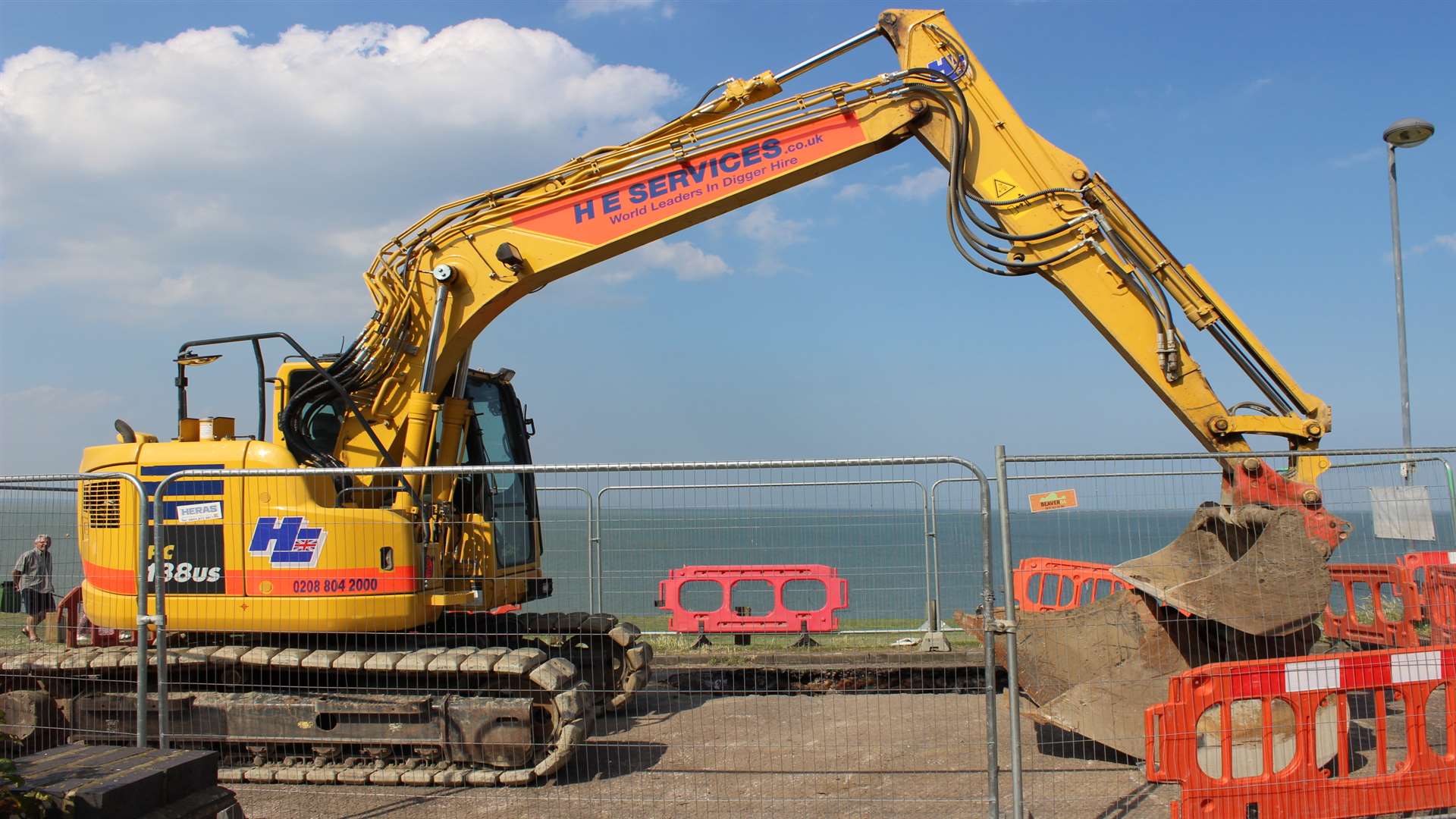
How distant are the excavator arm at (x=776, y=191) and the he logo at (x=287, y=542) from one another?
23.6 inches

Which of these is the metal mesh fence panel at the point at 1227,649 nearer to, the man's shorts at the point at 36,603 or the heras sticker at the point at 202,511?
the heras sticker at the point at 202,511

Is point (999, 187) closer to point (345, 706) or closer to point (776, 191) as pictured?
point (776, 191)

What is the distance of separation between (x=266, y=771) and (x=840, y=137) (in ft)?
19.4

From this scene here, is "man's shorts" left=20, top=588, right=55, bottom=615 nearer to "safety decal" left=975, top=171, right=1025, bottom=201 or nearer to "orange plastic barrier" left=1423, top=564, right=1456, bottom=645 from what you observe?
"safety decal" left=975, top=171, right=1025, bottom=201

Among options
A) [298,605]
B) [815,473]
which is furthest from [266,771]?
[815,473]

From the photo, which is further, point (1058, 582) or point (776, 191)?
point (1058, 582)

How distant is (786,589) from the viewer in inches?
448

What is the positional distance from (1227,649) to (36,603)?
9.82 m

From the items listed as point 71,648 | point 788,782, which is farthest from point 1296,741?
point 71,648

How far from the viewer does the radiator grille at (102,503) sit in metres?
7.20

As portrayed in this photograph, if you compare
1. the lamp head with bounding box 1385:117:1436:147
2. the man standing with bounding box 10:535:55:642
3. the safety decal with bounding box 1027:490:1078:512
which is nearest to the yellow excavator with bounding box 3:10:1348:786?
the safety decal with bounding box 1027:490:1078:512

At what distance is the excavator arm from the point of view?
6953 millimetres

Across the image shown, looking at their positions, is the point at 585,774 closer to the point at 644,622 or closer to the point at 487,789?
the point at 487,789

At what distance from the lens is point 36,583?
9008 mm
